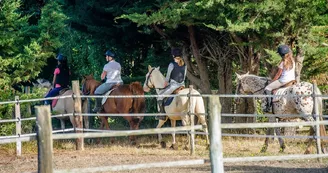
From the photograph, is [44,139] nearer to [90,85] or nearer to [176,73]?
[176,73]

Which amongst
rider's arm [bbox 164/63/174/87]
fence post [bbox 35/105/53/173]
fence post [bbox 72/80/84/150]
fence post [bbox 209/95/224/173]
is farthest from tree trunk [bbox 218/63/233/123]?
fence post [bbox 35/105/53/173]

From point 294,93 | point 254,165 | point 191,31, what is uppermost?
point 191,31

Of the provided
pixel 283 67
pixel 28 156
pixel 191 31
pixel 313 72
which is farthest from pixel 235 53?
pixel 28 156

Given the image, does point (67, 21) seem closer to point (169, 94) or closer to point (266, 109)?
point (169, 94)

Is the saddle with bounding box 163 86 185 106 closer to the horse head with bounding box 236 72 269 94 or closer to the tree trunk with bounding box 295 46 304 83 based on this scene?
the horse head with bounding box 236 72 269 94

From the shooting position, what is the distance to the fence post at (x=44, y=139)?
8203mm

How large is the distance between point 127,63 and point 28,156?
10403 mm

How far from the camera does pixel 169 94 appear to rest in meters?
18.2

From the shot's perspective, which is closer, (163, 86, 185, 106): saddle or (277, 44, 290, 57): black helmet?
(277, 44, 290, 57): black helmet

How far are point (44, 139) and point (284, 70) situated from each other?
8.78 m

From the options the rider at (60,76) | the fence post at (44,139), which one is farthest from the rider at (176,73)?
the fence post at (44,139)

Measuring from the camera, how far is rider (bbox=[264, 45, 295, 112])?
52.0 feet

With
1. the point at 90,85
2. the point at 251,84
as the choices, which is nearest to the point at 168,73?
the point at 251,84

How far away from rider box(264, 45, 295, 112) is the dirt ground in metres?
1.41
